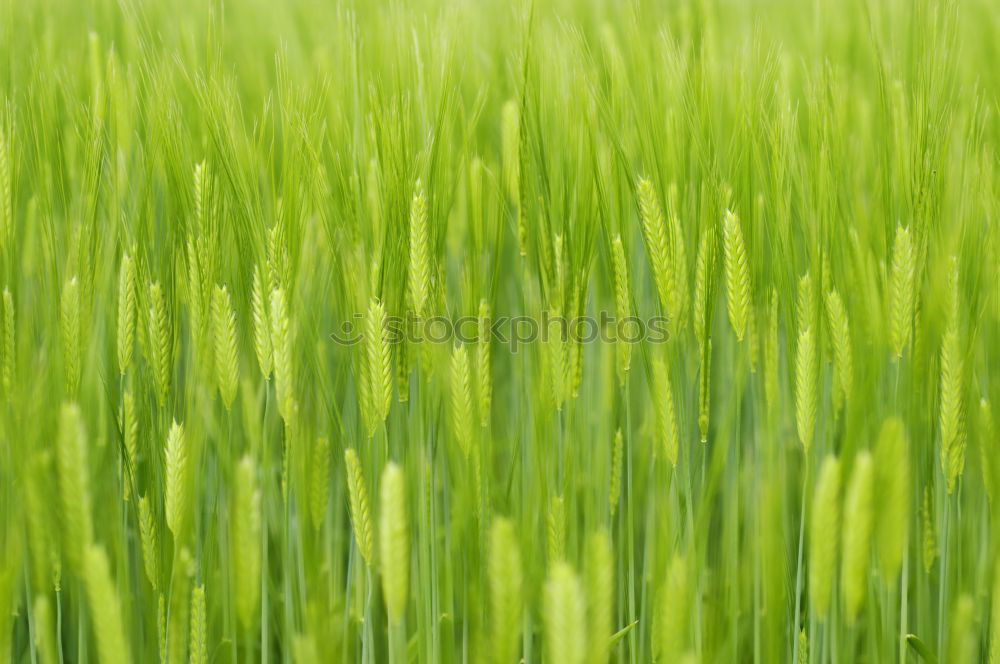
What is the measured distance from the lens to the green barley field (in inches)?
33.5

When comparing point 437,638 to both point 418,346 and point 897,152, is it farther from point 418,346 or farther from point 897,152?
point 897,152

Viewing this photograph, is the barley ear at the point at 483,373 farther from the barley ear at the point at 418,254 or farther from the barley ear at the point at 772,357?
the barley ear at the point at 772,357

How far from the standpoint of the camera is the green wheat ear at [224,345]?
35.0 inches

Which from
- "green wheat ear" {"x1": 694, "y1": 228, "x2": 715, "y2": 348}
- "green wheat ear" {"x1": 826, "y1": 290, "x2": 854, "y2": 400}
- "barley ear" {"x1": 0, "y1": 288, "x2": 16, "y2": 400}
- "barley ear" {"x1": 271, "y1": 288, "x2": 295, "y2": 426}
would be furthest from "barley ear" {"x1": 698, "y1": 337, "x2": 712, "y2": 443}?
"barley ear" {"x1": 0, "y1": 288, "x2": 16, "y2": 400}

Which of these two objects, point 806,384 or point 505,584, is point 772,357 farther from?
point 505,584

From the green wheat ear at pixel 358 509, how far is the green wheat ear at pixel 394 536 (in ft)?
0.24

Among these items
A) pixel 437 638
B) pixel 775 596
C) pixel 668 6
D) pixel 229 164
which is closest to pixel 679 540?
pixel 775 596

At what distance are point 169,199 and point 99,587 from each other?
40 centimetres

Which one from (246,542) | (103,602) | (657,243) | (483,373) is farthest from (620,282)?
(103,602)

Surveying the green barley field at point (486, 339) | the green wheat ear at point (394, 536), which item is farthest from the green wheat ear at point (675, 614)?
the green wheat ear at point (394, 536)

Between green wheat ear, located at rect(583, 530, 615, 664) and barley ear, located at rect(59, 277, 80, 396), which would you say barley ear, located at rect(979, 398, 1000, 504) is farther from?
barley ear, located at rect(59, 277, 80, 396)

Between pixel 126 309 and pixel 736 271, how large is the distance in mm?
586

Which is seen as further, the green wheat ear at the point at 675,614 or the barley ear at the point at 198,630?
the barley ear at the point at 198,630

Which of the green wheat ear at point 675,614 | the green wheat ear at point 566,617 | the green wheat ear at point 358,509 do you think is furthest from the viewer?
the green wheat ear at point 358,509
